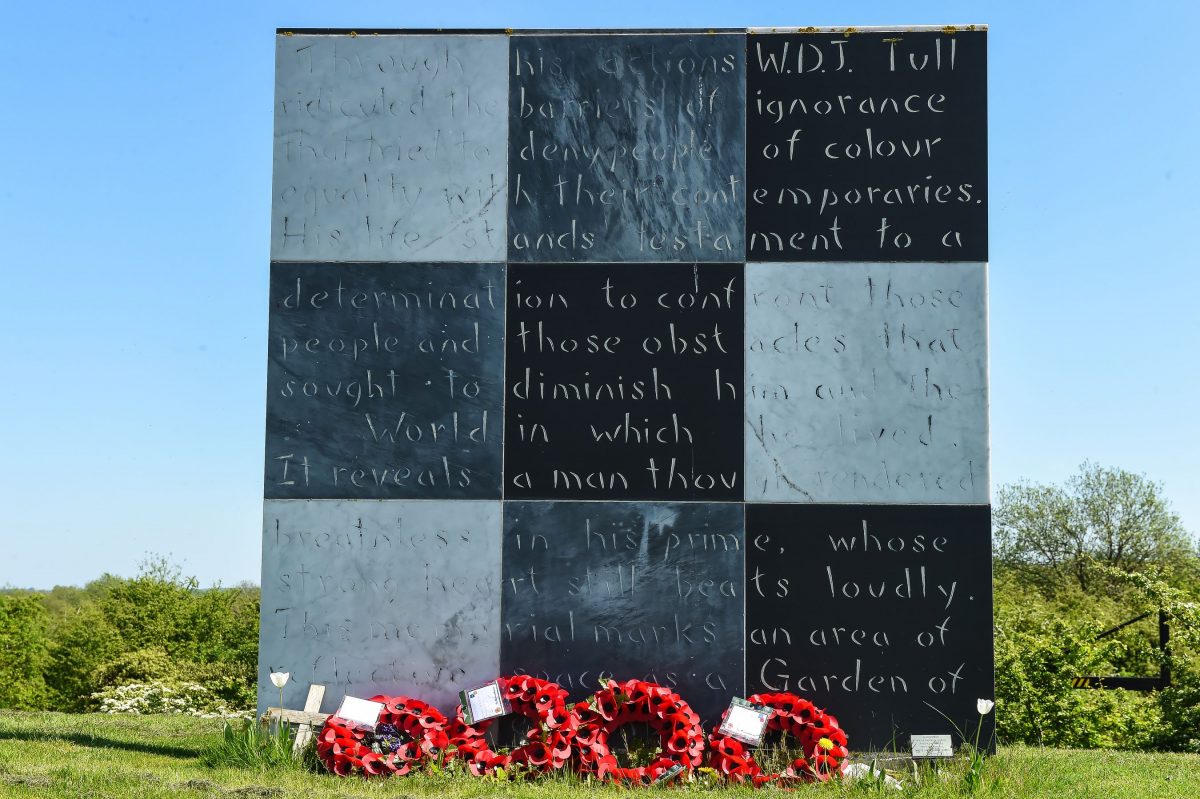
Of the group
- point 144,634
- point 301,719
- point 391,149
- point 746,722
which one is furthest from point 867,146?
point 144,634

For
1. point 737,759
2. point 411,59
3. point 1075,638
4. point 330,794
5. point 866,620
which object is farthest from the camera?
point 1075,638

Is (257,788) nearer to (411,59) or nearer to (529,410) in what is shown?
(529,410)

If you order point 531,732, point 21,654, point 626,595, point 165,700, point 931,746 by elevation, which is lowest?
point 21,654

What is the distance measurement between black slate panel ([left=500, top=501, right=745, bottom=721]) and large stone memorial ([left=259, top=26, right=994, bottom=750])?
0.8 inches

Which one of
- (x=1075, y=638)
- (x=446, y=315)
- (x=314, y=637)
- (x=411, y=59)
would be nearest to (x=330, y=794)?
(x=314, y=637)

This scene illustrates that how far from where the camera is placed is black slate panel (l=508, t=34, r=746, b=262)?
8039mm

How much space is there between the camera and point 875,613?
25.4 ft

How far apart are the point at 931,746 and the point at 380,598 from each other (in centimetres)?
401

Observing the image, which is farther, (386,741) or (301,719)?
(301,719)

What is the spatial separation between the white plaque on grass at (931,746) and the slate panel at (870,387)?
5.38ft

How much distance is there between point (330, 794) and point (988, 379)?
527 centimetres

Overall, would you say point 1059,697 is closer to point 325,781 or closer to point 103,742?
point 325,781

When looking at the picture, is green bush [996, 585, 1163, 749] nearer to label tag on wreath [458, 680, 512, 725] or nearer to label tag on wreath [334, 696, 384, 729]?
label tag on wreath [458, 680, 512, 725]

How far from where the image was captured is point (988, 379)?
7828 millimetres
